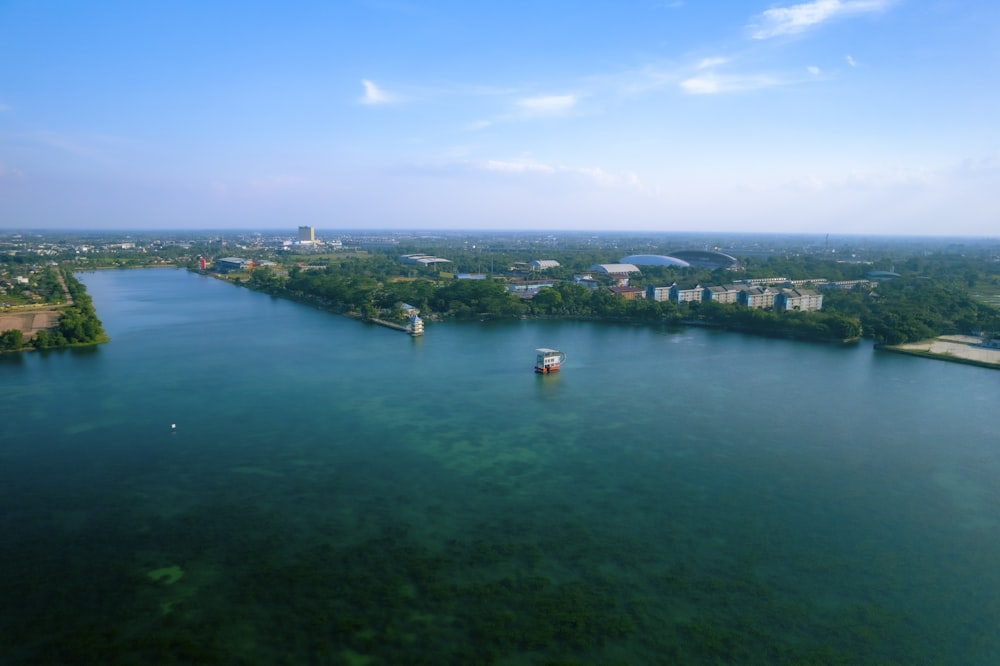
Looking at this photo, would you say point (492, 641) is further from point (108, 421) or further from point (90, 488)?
point (108, 421)

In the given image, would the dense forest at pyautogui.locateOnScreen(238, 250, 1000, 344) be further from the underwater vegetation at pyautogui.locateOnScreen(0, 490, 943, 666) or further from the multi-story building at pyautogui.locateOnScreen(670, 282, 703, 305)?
the underwater vegetation at pyautogui.locateOnScreen(0, 490, 943, 666)

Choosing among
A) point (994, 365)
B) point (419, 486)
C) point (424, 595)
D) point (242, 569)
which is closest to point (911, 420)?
point (994, 365)

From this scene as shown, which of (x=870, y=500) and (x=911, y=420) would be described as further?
(x=911, y=420)

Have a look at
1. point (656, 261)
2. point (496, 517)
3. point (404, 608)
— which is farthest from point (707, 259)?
point (404, 608)

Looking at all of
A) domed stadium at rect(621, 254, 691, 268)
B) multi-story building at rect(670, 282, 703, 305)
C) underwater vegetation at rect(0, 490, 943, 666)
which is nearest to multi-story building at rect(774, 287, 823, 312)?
multi-story building at rect(670, 282, 703, 305)

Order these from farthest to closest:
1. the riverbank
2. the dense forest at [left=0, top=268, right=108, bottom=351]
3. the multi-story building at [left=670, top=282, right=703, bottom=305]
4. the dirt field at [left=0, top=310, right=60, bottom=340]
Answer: the multi-story building at [left=670, top=282, right=703, bottom=305] < the dirt field at [left=0, top=310, right=60, bottom=340] < the dense forest at [left=0, top=268, right=108, bottom=351] < the riverbank

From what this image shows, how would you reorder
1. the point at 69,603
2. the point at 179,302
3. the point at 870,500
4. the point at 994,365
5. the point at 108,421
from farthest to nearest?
the point at 179,302 < the point at 994,365 < the point at 108,421 < the point at 870,500 < the point at 69,603

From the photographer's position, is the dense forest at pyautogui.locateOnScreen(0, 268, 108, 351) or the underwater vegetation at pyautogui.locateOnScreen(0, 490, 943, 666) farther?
the dense forest at pyautogui.locateOnScreen(0, 268, 108, 351)
